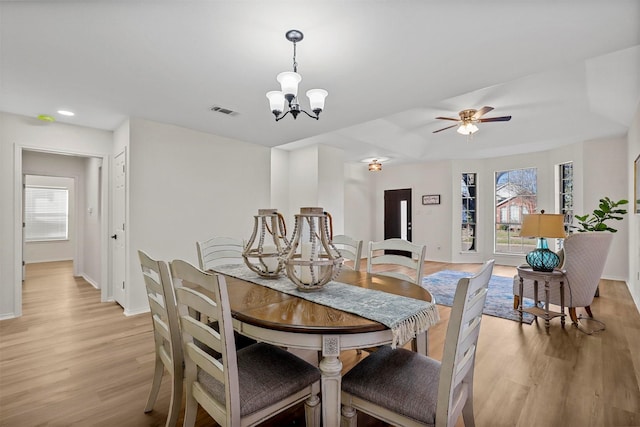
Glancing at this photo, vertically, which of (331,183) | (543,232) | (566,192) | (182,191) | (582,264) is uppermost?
(331,183)

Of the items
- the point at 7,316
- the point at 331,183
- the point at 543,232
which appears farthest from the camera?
the point at 331,183

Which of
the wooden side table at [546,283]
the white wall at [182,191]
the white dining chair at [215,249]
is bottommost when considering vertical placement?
the wooden side table at [546,283]

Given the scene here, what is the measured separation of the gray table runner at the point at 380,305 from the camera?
3.92 ft

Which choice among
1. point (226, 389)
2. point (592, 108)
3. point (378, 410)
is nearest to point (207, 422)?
point (226, 389)

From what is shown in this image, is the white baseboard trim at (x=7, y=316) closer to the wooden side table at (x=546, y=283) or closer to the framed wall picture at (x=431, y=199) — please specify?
the wooden side table at (x=546, y=283)

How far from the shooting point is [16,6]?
1.73 metres

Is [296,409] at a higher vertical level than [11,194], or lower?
lower

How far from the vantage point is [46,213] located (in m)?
7.18

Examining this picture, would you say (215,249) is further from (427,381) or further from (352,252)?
(427,381)

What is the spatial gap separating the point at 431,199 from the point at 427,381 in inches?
264

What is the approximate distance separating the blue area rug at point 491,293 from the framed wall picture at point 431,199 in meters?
2.02

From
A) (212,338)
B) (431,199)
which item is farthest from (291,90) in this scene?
(431,199)

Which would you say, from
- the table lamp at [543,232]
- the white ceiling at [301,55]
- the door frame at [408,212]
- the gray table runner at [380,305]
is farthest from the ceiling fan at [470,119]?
the gray table runner at [380,305]

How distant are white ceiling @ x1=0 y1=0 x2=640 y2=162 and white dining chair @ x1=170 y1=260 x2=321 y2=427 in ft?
5.21
